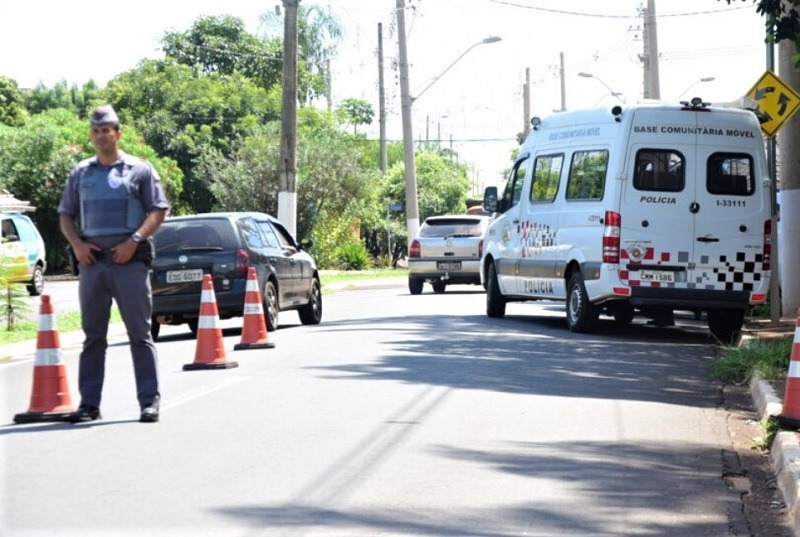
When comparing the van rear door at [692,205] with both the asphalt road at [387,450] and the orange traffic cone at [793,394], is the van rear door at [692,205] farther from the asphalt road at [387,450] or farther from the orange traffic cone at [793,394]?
the orange traffic cone at [793,394]

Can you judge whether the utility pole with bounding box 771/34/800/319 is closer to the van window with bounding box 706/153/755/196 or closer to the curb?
the van window with bounding box 706/153/755/196

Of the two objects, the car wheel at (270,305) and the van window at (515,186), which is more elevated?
the van window at (515,186)

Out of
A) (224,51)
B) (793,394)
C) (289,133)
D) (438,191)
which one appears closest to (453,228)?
(289,133)

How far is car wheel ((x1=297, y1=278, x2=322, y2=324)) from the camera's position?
20.9 meters

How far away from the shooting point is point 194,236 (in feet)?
60.3

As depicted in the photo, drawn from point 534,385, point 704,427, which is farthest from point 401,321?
point 704,427

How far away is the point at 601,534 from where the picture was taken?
702 centimetres

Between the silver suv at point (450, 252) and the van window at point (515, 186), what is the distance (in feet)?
29.8

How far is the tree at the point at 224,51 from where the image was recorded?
73312 mm

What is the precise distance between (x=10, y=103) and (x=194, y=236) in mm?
70591

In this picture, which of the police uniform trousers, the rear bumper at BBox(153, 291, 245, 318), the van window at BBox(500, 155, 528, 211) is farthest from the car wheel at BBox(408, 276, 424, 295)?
the police uniform trousers

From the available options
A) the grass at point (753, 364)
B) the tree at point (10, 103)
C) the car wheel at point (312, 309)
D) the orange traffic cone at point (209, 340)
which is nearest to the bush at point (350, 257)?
the tree at point (10, 103)

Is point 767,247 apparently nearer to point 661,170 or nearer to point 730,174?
point 730,174

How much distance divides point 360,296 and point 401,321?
36.0ft
